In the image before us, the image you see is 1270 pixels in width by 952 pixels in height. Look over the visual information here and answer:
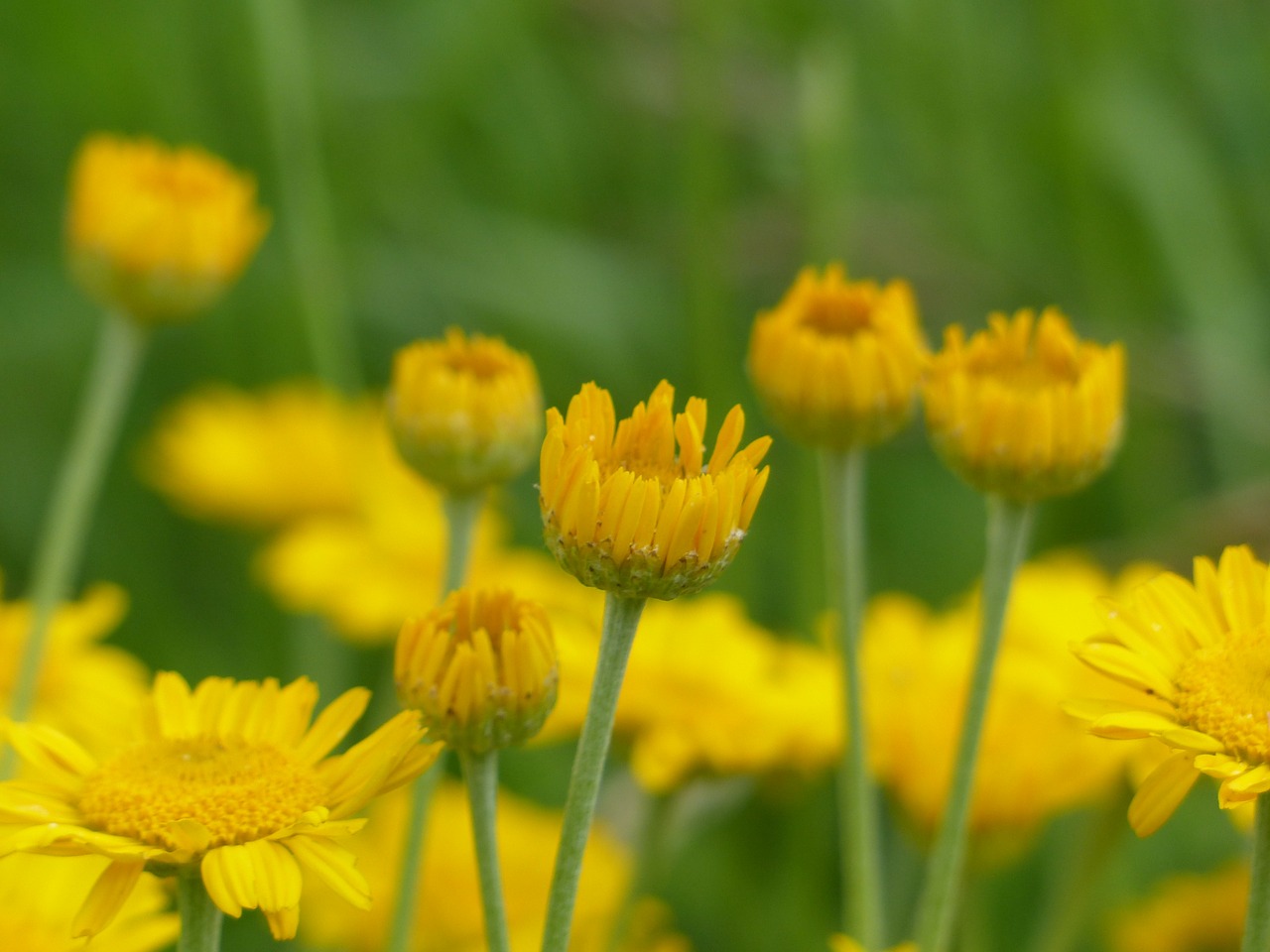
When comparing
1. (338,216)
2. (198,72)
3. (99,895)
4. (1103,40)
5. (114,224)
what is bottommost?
(99,895)

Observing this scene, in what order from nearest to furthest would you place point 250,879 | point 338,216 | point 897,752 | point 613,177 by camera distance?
point 250,879
point 897,752
point 338,216
point 613,177

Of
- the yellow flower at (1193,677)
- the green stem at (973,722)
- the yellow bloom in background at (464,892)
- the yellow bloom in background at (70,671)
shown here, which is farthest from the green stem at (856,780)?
the yellow bloom in background at (70,671)

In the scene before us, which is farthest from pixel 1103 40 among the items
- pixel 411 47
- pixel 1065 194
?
pixel 411 47

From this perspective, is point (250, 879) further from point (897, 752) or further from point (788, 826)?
point (788, 826)

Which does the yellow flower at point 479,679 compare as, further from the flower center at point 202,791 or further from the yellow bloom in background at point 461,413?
the yellow bloom in background at point 461,413

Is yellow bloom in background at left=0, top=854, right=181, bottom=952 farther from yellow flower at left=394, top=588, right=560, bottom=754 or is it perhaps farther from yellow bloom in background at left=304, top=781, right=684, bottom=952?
yellow bloom in background at left=304, top=781, right=684, bottom=952

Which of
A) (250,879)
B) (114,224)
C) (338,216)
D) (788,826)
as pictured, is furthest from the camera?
(338,216)

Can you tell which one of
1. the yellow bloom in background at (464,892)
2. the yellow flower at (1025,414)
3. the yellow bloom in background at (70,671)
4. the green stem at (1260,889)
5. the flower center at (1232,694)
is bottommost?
the yellow bloom in background at (464,892)
